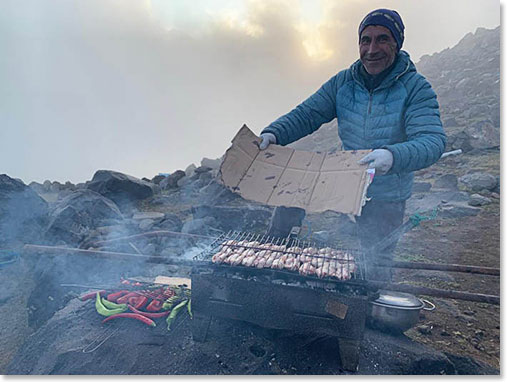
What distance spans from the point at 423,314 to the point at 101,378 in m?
4.53

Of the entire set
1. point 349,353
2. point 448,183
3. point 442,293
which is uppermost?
point 448,183

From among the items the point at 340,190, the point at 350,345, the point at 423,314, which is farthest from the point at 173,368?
the point at 423,314

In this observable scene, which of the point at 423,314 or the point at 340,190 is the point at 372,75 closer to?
the point at 340,190

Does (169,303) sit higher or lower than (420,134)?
lower

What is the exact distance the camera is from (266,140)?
3918 mm

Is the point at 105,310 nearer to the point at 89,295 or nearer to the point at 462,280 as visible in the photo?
the point at 89,295

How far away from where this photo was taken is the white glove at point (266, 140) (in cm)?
387

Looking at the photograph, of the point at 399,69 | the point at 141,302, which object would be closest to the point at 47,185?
the point at 141,302

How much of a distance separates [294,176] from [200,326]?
2.06m

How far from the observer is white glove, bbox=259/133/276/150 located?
3.87 meters

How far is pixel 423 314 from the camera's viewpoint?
472cm

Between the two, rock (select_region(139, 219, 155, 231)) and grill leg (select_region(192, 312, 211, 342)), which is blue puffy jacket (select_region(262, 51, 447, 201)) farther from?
rock (select_region(139, 219, 155, 231))

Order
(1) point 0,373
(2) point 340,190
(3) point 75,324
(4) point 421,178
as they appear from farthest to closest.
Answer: (4) point 421,178 → (3) point 75,324 → (1) point 0,373 → (2) point 340,190

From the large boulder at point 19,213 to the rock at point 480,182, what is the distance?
14.1m
